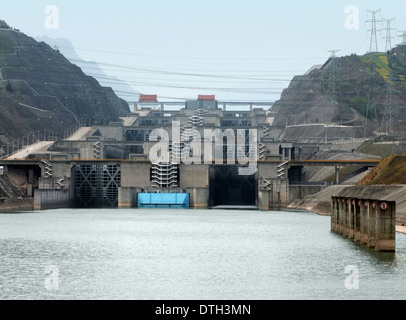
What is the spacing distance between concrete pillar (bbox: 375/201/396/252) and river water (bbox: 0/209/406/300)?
99 centimetres

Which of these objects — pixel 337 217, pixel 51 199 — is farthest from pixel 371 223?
pixel 51 199

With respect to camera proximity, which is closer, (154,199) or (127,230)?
(127,230)

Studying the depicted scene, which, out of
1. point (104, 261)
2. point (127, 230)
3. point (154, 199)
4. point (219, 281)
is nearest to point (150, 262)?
point (104, 261)

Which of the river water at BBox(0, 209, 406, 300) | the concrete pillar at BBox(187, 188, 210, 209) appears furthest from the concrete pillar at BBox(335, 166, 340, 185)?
the river water at BBox(0, 209, 406, 300)

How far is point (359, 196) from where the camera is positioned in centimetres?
13638

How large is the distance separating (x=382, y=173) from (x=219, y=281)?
333ft

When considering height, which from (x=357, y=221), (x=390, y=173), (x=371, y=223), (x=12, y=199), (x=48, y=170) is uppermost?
(x=48, y=170)

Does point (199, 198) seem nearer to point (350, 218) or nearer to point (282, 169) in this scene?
point (282, 169)

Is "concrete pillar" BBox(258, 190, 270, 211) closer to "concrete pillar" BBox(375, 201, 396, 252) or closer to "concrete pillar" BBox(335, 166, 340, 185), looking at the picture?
"concrete pillar" BBox(335, 166, 340, 185)

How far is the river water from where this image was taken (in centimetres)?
5541

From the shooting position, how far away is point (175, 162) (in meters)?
186

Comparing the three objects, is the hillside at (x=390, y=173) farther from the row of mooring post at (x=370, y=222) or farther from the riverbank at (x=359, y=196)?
the row of mooring post at (x=370, y=222)

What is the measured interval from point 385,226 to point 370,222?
14.2 ft
